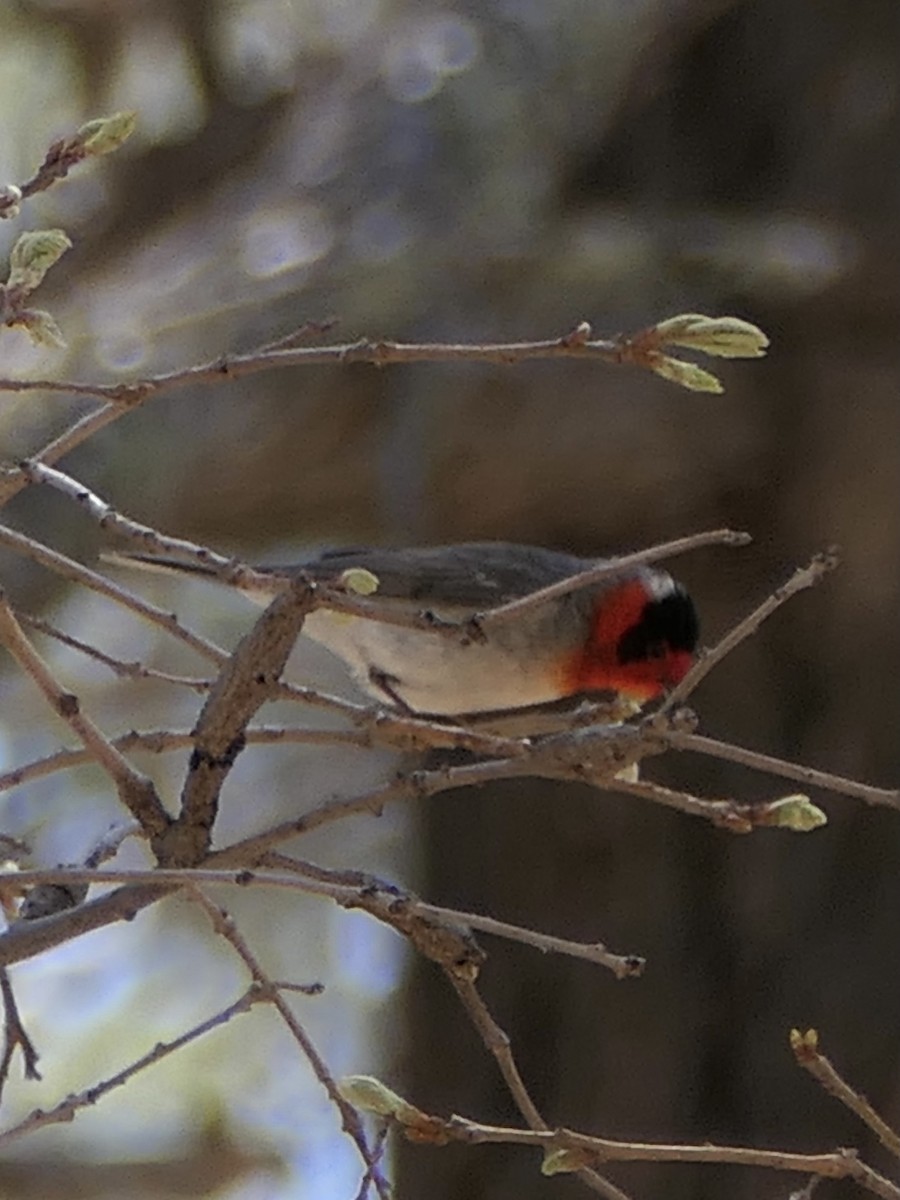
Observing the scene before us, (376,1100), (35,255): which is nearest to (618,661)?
(376,1100)

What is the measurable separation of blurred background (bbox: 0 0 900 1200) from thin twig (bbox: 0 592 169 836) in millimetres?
2820

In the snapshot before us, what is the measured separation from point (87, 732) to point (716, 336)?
753 millimetres

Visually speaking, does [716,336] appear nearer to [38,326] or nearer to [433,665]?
[38,326]

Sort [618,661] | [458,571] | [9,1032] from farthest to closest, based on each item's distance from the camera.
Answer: [618,661] → [458,571] → [9,1032]

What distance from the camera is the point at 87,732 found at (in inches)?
81.0

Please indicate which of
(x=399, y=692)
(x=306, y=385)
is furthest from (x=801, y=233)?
(x=399, y=692)

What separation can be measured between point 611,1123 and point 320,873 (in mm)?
3634

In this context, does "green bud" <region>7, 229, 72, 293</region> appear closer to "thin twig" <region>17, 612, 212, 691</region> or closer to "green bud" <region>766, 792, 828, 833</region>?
"thin twig" <region>17, 612, 212, 691</region>

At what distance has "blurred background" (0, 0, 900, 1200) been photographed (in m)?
5.32

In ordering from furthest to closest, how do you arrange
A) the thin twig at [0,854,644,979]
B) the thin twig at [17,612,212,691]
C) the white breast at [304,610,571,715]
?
the white breast at [304,610,571,715]
the thin twig at [17,612,212,691]
the thin twig at [0,854,644,979]

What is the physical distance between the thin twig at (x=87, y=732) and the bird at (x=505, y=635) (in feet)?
5.64

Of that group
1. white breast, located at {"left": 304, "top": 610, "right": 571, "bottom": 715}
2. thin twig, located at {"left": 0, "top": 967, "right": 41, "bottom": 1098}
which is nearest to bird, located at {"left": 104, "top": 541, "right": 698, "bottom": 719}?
white breast, located at {"left": 304, "top": 610, "right": 571, "bottom": 715}

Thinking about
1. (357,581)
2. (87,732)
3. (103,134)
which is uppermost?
(103,134)

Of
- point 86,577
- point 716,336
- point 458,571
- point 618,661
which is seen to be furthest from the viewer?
point 618,661
